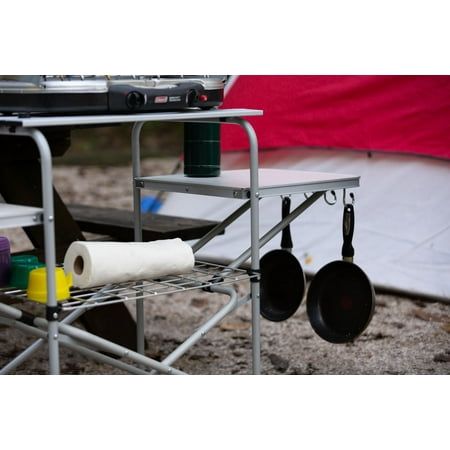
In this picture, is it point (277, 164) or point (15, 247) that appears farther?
point (15, 247)

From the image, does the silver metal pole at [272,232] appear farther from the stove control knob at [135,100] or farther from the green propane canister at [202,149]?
the stove control knob at [135,100]

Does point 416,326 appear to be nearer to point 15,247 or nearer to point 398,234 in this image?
point 398,234

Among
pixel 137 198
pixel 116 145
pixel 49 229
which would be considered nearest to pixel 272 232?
pixel 137 198

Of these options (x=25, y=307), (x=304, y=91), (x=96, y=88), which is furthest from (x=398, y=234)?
(x=96, y=88)

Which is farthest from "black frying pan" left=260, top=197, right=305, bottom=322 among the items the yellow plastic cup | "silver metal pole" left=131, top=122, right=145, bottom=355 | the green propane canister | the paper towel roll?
the yellow plastic cup

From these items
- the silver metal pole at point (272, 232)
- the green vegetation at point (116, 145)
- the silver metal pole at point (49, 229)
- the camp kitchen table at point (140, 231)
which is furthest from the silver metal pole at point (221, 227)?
the green vegetation at point (116, 145)

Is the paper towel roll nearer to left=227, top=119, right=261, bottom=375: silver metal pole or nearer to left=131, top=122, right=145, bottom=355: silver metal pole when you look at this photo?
left=227, top=119, right=261, bottom=375: silver metal pole

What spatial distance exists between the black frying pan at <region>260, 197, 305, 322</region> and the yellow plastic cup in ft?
3.30

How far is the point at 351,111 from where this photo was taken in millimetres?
4238

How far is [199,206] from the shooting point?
4.76 m

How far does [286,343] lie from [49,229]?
166cm

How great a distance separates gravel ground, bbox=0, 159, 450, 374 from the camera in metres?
3.51

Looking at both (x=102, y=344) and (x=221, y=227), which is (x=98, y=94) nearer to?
(x=102, y=344)

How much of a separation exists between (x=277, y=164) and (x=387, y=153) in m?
0.55
